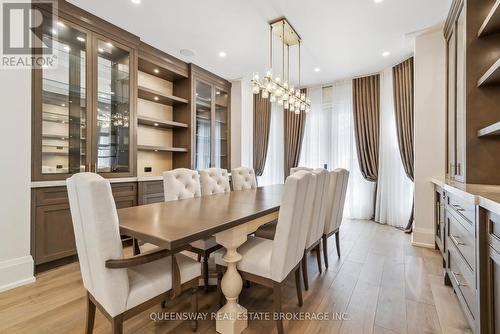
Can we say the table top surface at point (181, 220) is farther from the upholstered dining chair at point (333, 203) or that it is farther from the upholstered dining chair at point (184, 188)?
the upholstered dining chair at point (333, 203)

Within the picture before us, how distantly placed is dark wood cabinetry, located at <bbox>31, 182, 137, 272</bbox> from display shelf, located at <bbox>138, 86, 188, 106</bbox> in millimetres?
1797

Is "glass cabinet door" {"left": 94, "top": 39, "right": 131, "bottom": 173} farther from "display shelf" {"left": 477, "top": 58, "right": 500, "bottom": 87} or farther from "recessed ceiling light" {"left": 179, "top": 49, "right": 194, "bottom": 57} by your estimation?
"display shelf" {"left": 477, "top": 58, "right": 500, "bottom": 87}

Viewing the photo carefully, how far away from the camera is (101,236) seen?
112 cm

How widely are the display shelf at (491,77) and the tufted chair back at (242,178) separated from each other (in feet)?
8.31

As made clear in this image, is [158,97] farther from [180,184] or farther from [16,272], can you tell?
[16,272]

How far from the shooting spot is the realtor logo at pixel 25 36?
207cm

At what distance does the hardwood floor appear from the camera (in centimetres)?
156

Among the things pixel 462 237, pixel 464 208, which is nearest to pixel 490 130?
pixel 464 208

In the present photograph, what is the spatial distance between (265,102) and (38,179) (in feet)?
14.0

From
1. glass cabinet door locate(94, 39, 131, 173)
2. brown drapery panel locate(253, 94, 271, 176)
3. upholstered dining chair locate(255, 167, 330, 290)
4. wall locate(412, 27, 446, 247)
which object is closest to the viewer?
upholstered dining chair locate(255, 167, 330, 290)

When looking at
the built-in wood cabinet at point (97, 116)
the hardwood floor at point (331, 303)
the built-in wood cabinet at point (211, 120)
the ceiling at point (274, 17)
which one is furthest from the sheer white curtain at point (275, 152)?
the hardwood floor at point (331, 303)

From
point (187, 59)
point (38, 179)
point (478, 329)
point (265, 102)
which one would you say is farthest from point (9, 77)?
point (265, 102)

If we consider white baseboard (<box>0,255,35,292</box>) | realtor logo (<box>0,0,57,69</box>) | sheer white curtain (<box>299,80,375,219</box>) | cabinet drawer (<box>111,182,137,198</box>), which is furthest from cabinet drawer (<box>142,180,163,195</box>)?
sheer white curtain (<box>299,80,375,219</box>)

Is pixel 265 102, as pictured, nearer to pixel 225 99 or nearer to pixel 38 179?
pixel 225 99
